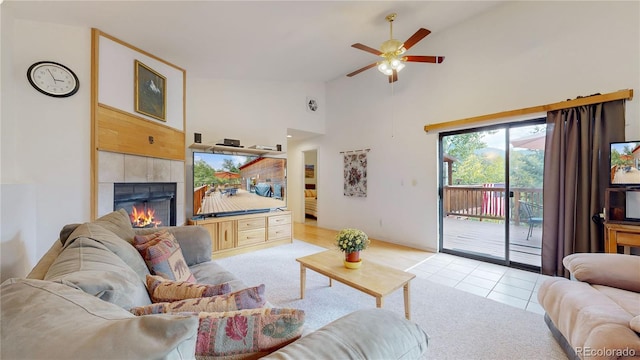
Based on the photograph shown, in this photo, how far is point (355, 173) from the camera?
4891 mm

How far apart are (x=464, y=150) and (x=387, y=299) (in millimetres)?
2584

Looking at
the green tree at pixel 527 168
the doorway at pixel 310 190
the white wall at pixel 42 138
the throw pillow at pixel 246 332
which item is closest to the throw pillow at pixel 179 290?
the throw pillow at pixel 246 332

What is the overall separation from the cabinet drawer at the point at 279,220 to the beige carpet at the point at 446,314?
1.10 metres

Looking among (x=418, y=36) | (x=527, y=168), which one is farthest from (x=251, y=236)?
(x=527, y=168)

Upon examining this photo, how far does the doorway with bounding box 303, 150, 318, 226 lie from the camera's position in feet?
21.6

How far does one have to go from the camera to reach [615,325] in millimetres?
1124

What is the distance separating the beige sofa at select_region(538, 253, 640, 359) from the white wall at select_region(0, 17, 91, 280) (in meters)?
3.67

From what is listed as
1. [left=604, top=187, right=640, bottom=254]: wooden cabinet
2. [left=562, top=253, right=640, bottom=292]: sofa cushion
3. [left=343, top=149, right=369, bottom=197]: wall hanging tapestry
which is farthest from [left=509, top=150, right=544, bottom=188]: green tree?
[left=343, top=149, right=369, bottom=197]: wall hanging tapestry

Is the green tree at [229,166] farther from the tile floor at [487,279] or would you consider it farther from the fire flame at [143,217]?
the tile floor at [487,279]

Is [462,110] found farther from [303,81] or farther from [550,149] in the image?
[303,81]

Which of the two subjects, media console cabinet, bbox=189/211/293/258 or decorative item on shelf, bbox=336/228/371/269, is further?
media console cabinet, bbox=189/211/293/258

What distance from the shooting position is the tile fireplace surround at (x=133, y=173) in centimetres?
260

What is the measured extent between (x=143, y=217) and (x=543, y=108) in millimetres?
4953

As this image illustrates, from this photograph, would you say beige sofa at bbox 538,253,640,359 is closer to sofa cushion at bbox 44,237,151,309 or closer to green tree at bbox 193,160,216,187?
sofa cushion at bbox 44,237,151,309
